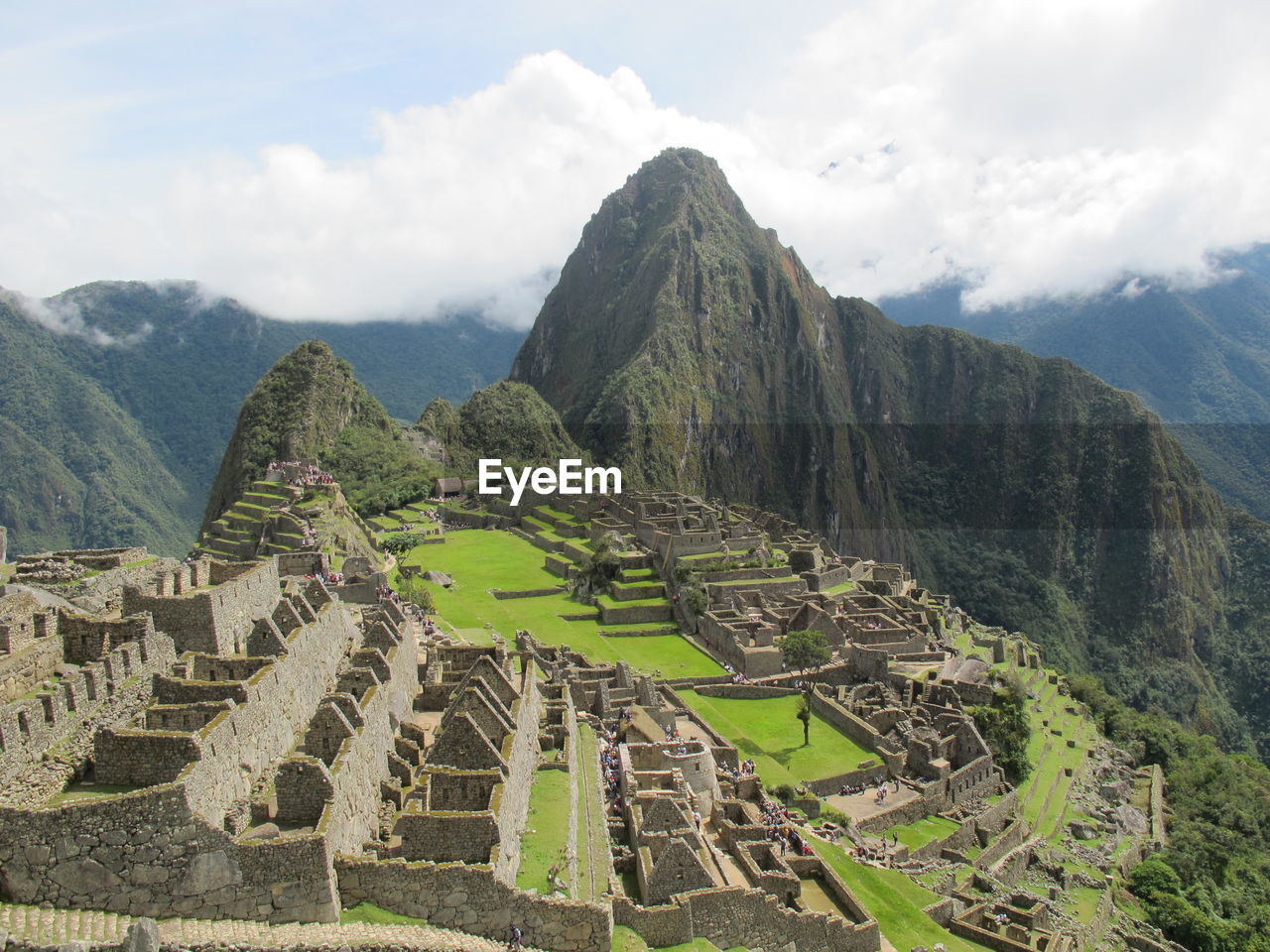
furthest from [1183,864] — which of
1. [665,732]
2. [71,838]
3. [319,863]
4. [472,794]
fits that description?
[71,838]

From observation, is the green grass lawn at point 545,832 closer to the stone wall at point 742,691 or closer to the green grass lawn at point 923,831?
the green grass lawn at point 923,831

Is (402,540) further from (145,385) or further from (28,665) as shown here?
(145,385)

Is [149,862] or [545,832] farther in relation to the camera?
[545,832]

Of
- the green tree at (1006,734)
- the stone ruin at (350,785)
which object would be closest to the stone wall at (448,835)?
the stone ruin at (350,785)

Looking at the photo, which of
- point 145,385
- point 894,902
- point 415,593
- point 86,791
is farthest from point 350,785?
point 145,385

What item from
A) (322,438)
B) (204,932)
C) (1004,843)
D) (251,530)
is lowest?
(1004,843)

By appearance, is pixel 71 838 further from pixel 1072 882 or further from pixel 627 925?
pixel 1072 882
